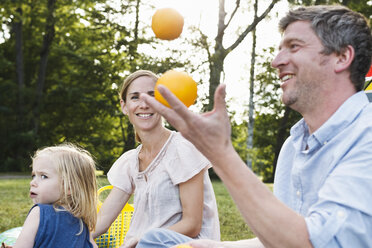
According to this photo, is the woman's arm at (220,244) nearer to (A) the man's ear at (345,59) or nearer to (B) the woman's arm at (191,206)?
(B) the woman's arm at (191,206)

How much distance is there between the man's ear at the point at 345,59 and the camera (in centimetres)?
186

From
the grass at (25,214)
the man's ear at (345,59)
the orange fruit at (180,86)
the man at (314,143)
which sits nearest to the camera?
the man at (314,143)

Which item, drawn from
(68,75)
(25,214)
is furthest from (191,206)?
(68,75)

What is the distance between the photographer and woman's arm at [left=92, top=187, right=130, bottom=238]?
3.31 metres

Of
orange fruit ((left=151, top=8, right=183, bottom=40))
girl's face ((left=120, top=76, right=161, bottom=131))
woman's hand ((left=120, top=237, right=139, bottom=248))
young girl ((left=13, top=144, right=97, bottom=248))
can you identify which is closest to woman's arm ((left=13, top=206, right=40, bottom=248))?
young girl ((left=13, top=144, right=97, bottom=248))

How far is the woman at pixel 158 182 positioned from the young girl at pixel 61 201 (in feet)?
1.17

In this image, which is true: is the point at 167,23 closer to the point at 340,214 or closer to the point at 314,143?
the point at 314,143

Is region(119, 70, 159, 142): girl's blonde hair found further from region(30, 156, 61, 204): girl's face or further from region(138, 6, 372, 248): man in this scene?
region(138, 6, 372, 248): man

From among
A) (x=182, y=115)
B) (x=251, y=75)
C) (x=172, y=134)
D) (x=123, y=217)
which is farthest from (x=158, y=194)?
(x=251, y=75)

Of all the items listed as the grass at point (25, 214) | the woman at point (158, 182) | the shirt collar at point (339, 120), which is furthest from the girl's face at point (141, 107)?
the grass at point (25, 214)

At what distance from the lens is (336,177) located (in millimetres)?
1497

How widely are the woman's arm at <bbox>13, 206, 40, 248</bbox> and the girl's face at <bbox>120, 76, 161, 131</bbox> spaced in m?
0.93

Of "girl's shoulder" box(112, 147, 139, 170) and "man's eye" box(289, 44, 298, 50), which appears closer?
"man's eye" box(289, 44, 298, 50)

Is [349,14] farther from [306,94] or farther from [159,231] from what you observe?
[159,231]
